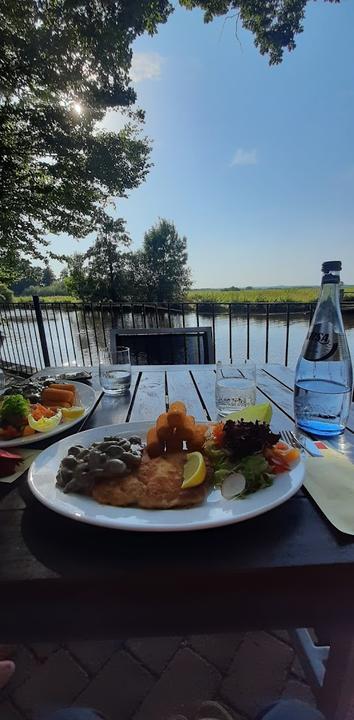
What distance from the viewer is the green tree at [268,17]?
538 centimetres

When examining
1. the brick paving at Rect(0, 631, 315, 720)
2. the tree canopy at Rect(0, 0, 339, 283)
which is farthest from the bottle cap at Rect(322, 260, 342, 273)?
the tree canopy at Rect(0, 0, 339, 283)

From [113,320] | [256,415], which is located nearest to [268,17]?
[113,320]

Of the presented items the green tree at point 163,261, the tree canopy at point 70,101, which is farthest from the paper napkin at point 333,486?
the green tree at point 163,261

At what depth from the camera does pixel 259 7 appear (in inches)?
217

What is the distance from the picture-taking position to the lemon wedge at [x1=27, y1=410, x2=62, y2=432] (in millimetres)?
953

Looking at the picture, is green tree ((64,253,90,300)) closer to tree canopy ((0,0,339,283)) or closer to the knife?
tree canopy ((0,0,339,283))

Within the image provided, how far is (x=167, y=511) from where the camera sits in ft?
1.89

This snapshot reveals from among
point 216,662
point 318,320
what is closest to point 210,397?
point 318,320

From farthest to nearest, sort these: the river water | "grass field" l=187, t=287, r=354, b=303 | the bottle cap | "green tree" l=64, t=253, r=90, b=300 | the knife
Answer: "green tree" l=64, t=253, r=90, b=300, the river water, "grass field" l=187, t=287, r=354, b=303, the bottle cap, the knife

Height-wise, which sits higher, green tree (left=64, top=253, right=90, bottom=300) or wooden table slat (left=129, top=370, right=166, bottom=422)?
green tree (left=64, top=253, right=90, bottom=300)

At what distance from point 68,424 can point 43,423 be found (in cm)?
8

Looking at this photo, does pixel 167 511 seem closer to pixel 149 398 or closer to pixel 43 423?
pixel 43 423

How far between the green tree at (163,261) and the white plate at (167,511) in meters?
25.4

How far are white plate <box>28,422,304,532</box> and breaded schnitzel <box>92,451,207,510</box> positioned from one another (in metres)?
0.01
